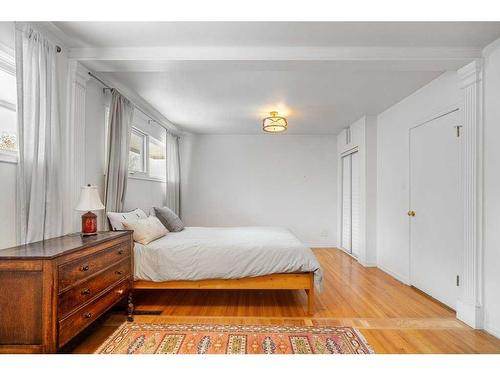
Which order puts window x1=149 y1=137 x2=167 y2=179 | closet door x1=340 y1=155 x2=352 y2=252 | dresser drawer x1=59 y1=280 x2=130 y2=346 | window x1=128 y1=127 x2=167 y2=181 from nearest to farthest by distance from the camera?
dresser drawer x1=59 y1=280 x2=130 y2=346 → window x1=128 y1=127 x2=167 y2=181 → window x1=149 y1=137 x2=167 y2=179 → closet door x1=340 y1=155 x2=352 y2=252

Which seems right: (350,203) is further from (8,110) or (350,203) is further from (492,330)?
(8,110)

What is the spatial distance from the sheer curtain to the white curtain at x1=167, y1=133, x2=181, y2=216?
1.83 metres

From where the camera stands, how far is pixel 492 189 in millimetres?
2307

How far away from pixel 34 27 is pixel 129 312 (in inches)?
96.4

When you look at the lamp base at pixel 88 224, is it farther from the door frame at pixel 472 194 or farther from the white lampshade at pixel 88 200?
the door frame at pixel 472 194

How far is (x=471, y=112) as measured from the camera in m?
2.48

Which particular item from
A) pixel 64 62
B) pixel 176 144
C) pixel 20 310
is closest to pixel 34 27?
pixel 64 62

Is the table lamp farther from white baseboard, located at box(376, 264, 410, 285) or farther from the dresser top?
white baseboard, located at box(376, 264, 410, 285)

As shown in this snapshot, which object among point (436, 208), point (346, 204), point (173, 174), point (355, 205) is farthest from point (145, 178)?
point (436, 208)

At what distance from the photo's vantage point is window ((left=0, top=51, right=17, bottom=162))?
6.28 feet

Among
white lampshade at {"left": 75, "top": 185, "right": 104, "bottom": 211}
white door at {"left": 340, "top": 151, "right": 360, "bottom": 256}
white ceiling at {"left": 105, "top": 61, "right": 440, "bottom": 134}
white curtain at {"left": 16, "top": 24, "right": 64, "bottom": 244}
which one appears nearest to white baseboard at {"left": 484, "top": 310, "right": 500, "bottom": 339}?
white ceiling at {"left": 105, "top": 61, "right": 440, "bottom": 134}

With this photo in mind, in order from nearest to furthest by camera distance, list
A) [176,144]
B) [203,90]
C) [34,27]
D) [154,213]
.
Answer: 1. [34,27]
2. [203,90]
3. [154,213]
4. [176,144]
